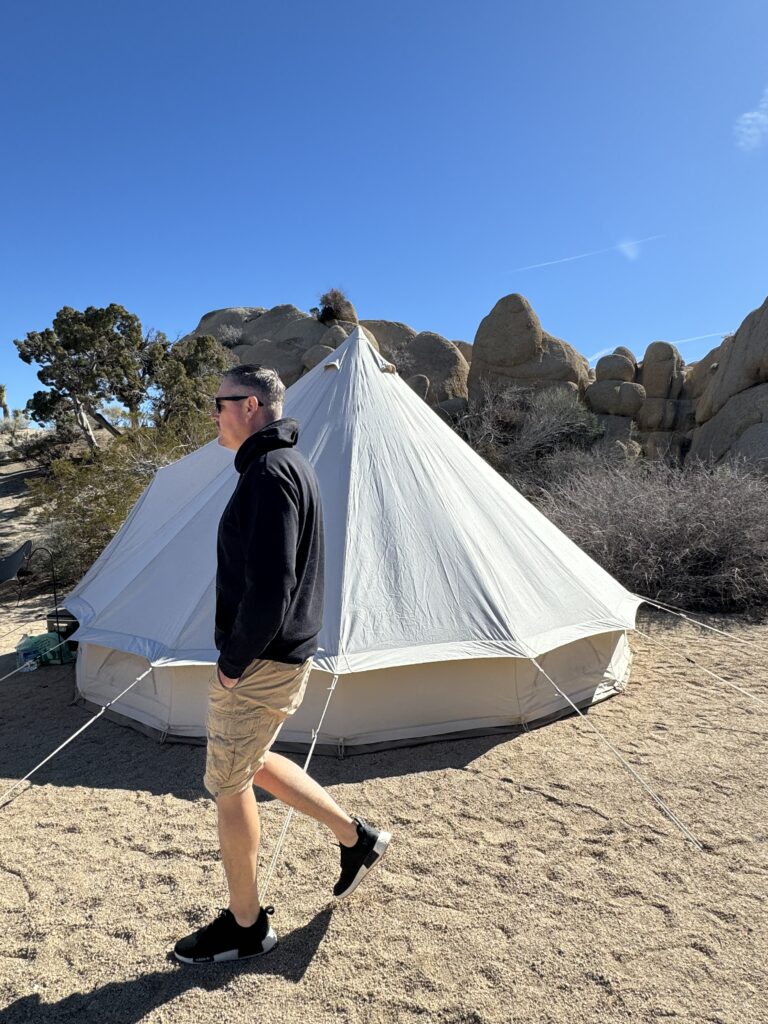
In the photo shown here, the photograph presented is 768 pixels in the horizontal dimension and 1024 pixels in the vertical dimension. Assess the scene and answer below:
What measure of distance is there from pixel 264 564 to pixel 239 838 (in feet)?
2.81

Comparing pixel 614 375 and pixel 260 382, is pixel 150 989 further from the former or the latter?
pixel 614 375

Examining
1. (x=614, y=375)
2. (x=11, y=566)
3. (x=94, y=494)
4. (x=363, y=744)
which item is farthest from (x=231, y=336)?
(x=363, y=744)

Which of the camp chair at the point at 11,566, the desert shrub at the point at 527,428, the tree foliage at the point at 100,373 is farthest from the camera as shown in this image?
the tree foliage at the point at 100,373

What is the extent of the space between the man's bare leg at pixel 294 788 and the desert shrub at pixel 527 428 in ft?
35.0

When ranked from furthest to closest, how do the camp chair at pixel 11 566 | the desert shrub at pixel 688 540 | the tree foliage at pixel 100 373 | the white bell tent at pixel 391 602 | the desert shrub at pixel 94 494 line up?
the tree foliage at pixel 100 373
the desert shrub at pixel 94 494
the desert shrub at pixel 688 540
the camp chair at pixel 11 566
the white bell tent at pixel 391 602

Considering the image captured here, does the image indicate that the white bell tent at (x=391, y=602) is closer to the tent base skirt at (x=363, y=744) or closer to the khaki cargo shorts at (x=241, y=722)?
the tent base skirt at (x=363, y=744)

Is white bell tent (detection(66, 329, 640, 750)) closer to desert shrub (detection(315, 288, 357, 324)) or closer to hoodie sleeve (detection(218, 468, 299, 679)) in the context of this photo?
hoodie sleeve (detection(218, 468, 299, 679))

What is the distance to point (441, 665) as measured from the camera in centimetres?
346

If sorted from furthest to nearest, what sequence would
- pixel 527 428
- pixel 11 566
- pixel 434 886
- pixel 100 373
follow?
pixel 100 373 → pixel 527 428 → pixel 11 566 → pixel 434 886

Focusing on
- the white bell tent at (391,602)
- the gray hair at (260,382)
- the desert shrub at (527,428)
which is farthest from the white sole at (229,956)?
the desert shrub at (527,428)

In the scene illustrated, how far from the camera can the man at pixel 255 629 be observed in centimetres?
174

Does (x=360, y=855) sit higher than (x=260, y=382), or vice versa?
(x=260, y=382)

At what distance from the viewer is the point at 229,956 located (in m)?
2.07

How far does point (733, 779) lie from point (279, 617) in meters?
2.75
